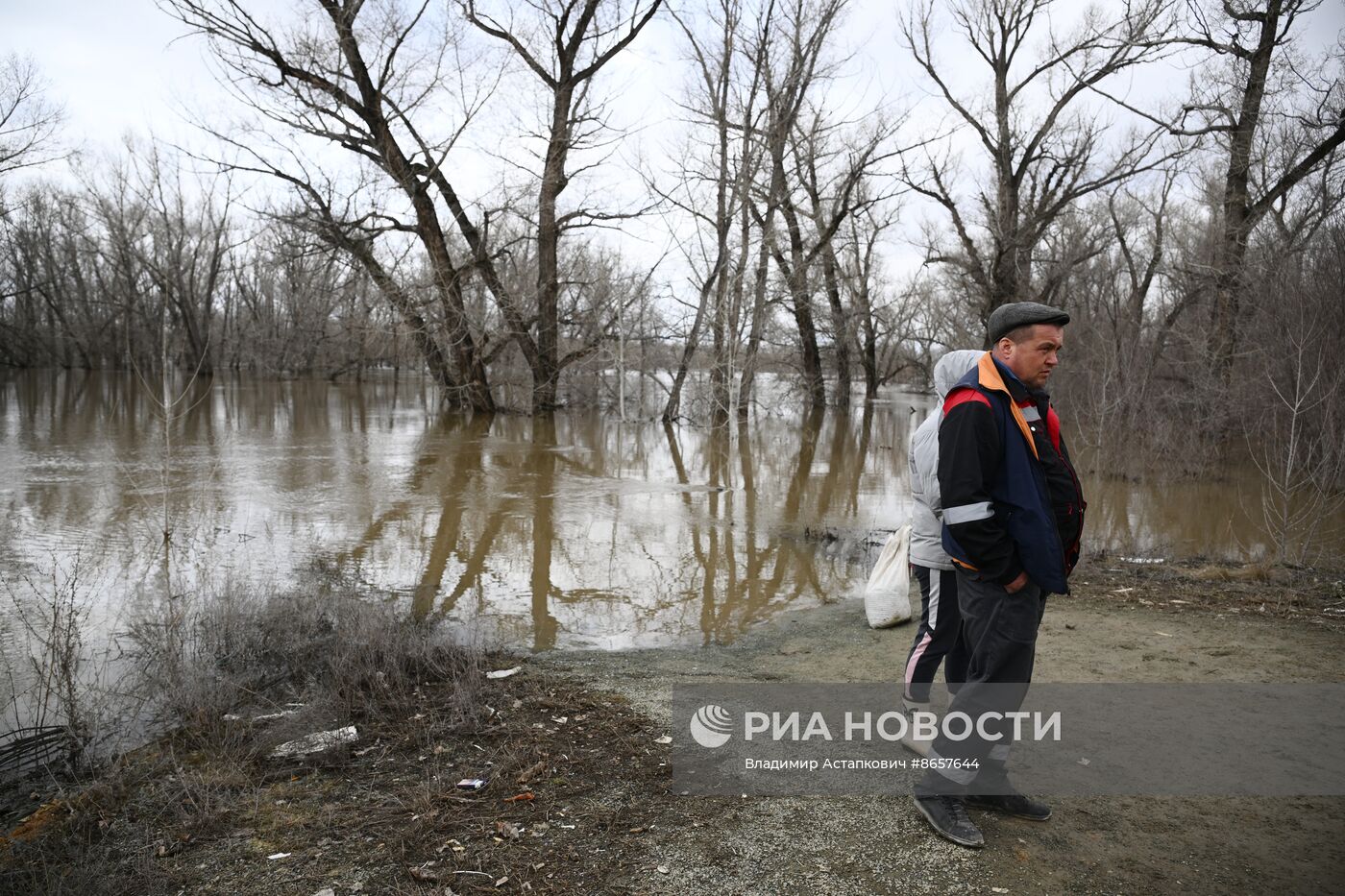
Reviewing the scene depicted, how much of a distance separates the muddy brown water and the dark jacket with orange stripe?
3.78 metres

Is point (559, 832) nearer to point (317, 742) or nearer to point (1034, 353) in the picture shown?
point (317, 742)

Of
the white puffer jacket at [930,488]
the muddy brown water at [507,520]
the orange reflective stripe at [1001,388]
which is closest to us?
the orange reflective stripe at [1001,388]

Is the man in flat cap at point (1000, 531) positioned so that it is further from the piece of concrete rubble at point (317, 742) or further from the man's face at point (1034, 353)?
the piece of concrete rubble at point (317, 742)


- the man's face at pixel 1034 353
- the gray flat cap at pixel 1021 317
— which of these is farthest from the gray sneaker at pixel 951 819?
the gray flat cap at pixel 1021 317

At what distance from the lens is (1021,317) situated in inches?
127

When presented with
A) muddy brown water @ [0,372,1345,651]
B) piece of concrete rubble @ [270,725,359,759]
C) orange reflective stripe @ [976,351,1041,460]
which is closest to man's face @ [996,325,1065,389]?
orange reflective stripe @ [976,351,1041,460]

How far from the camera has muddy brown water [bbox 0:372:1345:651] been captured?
24.9 ft

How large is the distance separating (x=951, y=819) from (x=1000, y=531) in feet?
3.79

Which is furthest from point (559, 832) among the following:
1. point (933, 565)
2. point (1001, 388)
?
point (1001, 388)

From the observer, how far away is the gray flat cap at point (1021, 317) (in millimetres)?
3207

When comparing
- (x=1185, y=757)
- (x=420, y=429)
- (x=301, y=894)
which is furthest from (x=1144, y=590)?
(x=420, y=429)

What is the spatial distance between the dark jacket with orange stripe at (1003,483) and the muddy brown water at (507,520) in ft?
12.4

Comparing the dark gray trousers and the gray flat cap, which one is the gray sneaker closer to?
the dark gray trousers

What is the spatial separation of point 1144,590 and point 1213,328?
17.6m
